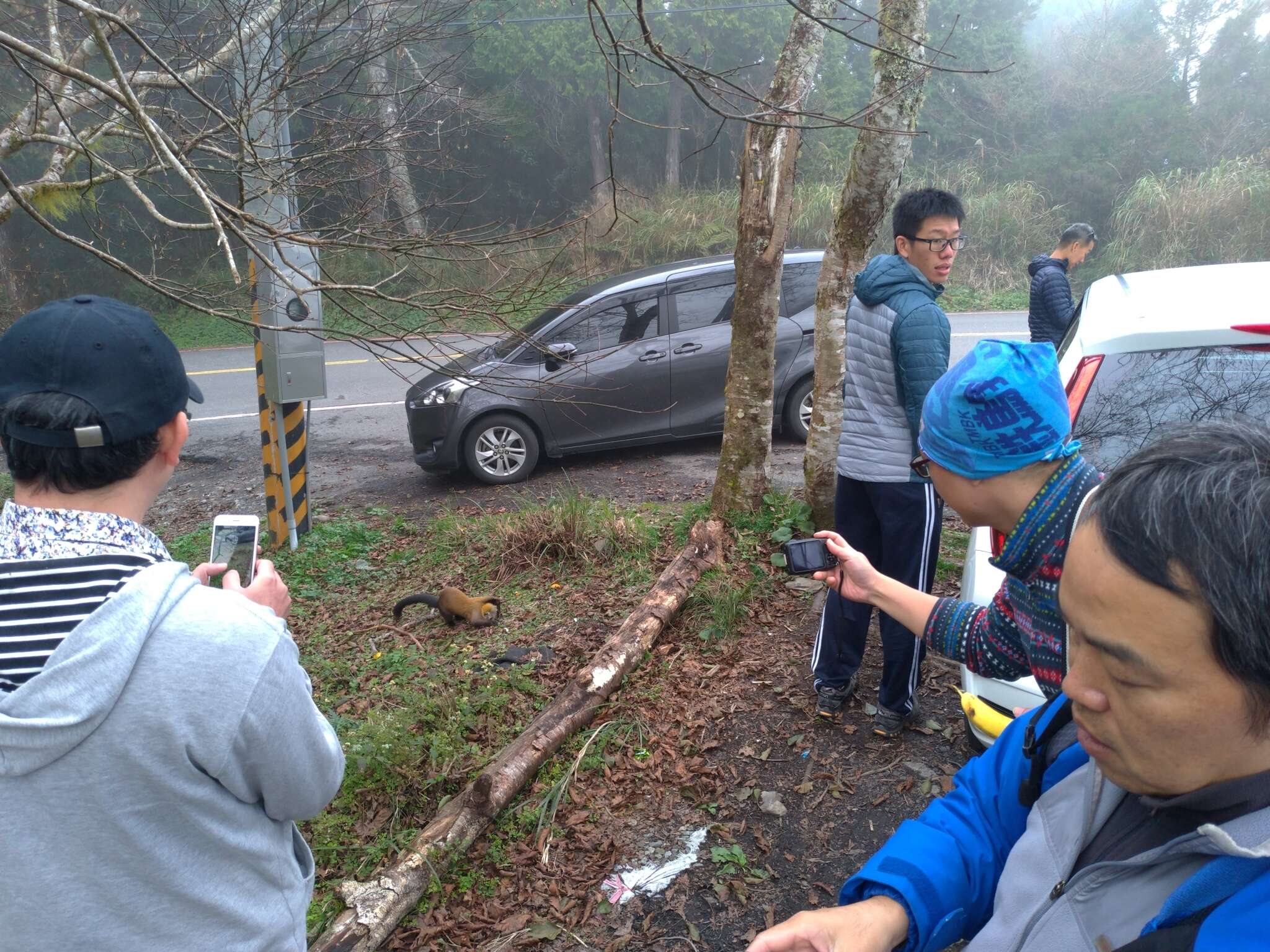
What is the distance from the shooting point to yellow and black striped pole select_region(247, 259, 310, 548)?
6750mm

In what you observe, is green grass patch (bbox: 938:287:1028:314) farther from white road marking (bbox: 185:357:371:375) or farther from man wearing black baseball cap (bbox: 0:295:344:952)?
man wearing black baseball cap (bbox: 0:295:344:952)

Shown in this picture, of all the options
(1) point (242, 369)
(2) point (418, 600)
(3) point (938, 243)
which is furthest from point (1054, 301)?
(1) point (242, 369)

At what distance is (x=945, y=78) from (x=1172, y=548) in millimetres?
32366

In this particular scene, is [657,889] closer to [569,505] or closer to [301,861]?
[301,861]

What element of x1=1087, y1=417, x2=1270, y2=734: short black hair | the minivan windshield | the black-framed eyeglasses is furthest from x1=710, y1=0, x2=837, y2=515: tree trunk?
x1=1087, y1=417, x2=1270, y2=734: short black hair

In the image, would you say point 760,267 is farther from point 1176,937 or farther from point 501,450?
point 1176,937

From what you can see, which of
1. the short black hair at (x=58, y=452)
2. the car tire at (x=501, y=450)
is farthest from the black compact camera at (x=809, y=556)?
the car tire at (x=501, y=450)

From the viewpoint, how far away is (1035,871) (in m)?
1.22

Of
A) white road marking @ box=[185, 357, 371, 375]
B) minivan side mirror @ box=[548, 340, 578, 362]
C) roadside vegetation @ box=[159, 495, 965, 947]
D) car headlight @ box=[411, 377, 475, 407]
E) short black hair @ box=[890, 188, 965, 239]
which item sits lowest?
roadside vegetation @ box=[159, 495, 965, 947]

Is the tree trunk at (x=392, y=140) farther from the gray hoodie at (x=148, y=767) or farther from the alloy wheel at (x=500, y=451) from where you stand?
the gray hoodie at (x=148, y=767)

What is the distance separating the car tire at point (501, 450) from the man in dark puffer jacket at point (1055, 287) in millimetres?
4680

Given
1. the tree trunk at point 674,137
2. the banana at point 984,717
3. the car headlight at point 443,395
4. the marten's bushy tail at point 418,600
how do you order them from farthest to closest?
the tree trunk at point 674,137 < the car headlight at point 443,395 < the marten's bushy tail at point 418,600 < the banana at point 984,717

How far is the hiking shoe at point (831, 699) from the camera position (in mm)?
3996

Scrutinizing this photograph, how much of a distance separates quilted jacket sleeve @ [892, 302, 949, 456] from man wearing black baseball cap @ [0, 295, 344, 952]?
2.80 metres
